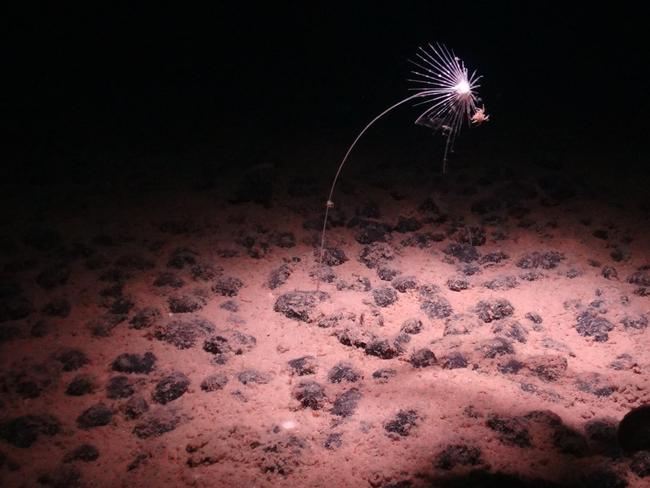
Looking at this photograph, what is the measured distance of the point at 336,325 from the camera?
4.05 metres

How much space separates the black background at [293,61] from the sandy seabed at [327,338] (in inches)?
113

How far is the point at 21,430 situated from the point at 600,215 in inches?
216

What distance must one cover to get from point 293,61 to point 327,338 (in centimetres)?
730

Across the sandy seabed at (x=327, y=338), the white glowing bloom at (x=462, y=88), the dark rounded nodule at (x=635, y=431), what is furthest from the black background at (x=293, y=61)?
the dark rounded nodule at (x=635, y=431)

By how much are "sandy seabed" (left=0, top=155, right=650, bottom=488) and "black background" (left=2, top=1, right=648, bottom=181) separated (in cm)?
288

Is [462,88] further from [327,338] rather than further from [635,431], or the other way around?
[635,431]

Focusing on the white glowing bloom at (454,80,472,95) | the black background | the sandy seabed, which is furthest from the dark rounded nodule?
the black background

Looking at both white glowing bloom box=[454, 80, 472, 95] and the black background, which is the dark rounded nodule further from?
the black background

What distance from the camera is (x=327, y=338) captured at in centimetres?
396

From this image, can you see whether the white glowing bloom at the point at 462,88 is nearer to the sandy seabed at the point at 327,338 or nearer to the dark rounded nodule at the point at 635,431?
the sandy seabed at the point at 327,338

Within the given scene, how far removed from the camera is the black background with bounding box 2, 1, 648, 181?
8.18m

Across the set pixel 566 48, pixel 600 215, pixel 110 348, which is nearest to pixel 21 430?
pixel 110 348

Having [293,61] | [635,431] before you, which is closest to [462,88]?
[635,431]

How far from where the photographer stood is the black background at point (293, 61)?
818 cm
